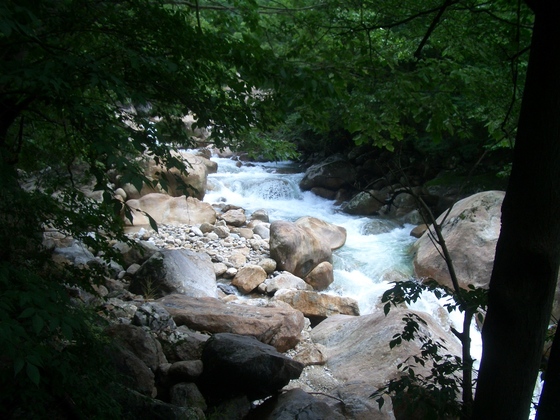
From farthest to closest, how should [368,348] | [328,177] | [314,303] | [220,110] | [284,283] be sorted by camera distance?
[328,177], [284,283], [314,303], [368,348], [220,110]

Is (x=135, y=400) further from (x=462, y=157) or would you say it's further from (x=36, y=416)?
(x=462, y=157)

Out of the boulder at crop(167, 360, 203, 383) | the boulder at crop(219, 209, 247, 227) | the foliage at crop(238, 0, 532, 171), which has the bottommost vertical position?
the boulder at crop(219, 209, 247, 227)

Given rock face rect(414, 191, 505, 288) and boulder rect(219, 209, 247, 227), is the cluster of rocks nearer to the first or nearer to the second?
rock face rect(414, 191, 505, 288)

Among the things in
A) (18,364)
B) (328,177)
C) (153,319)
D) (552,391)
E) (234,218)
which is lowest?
(234,218)

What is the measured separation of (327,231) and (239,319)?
6007mm

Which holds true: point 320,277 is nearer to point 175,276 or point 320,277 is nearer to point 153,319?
point 175,276

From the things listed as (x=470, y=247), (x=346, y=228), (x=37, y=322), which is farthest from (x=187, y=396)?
(x=346, y=228)

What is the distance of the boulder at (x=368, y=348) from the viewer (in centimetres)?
430

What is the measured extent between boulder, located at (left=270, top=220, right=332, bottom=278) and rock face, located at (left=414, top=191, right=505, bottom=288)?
2.12m

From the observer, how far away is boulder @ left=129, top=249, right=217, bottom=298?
19.6ft

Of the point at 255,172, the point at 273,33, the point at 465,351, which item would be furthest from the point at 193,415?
the point at 255,172

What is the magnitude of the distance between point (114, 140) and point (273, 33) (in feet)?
7.49

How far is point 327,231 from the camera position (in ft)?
33.9

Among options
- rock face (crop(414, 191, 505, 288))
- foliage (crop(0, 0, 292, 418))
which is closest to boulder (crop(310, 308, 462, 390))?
foliage (crop(0, 0, 292, 418))
